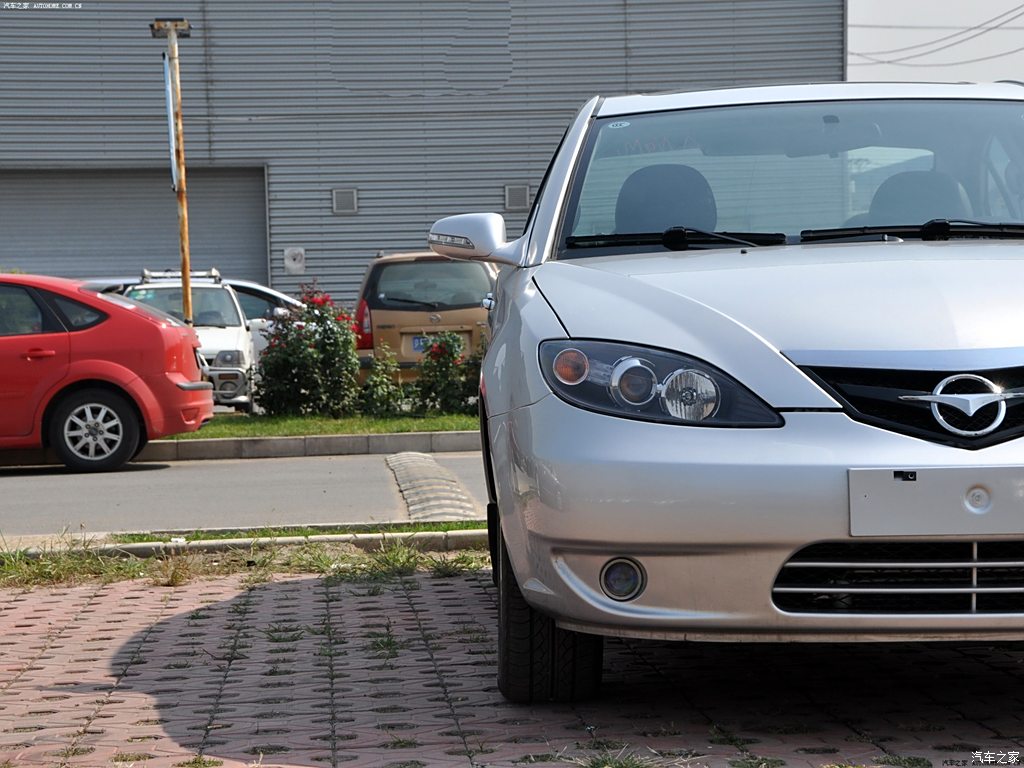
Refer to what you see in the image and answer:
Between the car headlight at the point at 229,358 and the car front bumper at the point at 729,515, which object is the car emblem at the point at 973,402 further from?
the car headlight at the point at 229,358

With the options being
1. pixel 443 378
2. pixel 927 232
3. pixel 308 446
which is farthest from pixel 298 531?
pixel 443 378

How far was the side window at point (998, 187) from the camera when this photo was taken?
14.5 feet

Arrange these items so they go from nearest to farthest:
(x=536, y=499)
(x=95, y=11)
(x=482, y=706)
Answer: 1. (x=536, y=499)
2. (x=482, y=706)
3. (x=95, y=11)

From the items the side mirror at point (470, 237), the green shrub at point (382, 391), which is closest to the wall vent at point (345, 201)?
the green shrub at point (382, 391)

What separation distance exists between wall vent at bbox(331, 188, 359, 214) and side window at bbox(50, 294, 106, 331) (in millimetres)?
16727

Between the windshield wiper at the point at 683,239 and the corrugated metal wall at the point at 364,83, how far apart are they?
24.0 metres

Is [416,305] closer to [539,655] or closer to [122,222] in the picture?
[539,655]

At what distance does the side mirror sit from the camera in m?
4.77

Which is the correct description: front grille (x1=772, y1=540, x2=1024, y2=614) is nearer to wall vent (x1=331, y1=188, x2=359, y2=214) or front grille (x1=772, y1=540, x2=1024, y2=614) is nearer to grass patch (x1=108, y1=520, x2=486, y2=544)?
grass patch (x1=108, y1=520, x2=486, y2=544)

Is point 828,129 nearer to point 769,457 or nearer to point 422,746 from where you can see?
point 769,457

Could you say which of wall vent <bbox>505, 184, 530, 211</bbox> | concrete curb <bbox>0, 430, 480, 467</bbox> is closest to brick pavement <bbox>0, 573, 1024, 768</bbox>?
concrete curb <bbox>0, 430, 480, 467</bbox>

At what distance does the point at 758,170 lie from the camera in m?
4.64

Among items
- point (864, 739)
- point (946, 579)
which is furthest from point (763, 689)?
point (946, 579)

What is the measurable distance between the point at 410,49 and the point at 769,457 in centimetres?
2568
